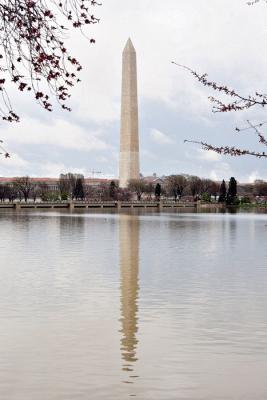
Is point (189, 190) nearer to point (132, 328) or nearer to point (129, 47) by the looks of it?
point (129, 47)

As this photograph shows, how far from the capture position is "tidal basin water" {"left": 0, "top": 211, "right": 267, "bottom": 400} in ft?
38.8

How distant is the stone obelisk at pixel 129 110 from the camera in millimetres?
116500

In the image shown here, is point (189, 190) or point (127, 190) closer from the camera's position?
point (127, 190)

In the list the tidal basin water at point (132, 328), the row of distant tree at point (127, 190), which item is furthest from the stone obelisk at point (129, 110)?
the tidal basin water at point (132, 328)

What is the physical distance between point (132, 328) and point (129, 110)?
104196mm

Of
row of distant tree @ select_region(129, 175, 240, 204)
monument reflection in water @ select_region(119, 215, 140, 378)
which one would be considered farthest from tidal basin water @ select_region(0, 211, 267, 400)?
row of distant tree @ select_region(129, 175, 240, 204)

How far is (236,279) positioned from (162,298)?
196 inches

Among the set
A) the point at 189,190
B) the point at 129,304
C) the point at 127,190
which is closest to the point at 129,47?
the point at 127,190

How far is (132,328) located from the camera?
16453mm

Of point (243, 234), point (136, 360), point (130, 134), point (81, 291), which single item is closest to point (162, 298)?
point (81, 291)

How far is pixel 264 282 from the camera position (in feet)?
79.0

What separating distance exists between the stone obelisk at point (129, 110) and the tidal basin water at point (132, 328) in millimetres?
86381

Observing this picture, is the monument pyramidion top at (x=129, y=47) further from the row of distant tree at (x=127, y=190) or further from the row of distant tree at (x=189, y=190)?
the row of distant tree at (x=189, y=190)

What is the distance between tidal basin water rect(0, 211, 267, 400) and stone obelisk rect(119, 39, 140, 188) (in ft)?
283
